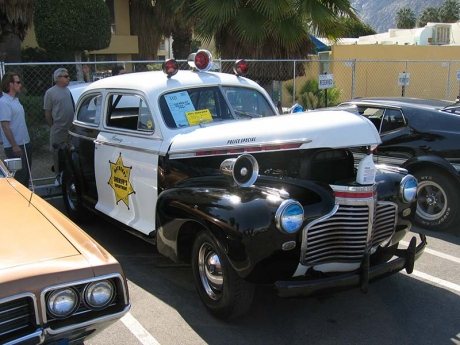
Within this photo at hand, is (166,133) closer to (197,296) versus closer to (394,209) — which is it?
(197,296)

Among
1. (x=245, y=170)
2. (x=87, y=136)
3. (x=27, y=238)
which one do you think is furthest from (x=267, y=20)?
(x=27, y=238)

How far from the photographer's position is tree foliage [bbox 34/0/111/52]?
1633cm

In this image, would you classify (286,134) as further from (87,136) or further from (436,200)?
(436,200)

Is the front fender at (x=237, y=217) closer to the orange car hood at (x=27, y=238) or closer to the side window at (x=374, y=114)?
the orange car hood at (x=27, y=238)

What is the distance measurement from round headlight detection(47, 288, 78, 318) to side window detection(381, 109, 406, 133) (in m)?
5.16

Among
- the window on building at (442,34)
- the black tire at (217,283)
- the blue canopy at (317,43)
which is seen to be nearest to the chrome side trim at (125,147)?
the black tire at (217,283)

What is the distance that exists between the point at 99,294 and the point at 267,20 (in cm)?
798

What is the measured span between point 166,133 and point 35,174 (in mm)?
5462

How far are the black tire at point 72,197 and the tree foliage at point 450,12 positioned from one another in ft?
284

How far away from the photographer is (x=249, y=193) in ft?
11.9

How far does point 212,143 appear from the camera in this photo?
4.22 m

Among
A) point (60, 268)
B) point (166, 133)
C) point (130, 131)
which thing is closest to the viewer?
point (60, 268)

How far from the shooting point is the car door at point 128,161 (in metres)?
4.77

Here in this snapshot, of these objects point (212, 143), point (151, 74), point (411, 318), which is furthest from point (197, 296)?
point (151, 74)
